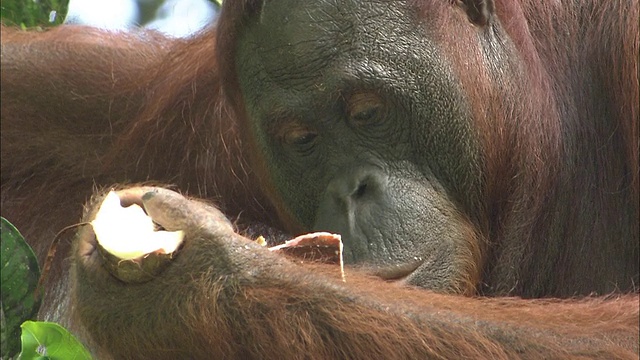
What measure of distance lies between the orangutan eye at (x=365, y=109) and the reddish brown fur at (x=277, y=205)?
11.1 inches

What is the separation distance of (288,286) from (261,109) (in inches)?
39.0

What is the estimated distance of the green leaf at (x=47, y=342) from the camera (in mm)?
2498

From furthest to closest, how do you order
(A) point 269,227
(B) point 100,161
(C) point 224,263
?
(B) point 100,161 → (A) point 269,227 → (C) point 224,263

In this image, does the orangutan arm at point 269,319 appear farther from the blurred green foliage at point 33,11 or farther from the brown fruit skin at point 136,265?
the blurred green foliage at point 33,11

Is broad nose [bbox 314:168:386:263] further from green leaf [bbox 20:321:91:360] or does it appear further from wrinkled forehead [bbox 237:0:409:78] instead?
green leaf [bbox 20:321:91:360]

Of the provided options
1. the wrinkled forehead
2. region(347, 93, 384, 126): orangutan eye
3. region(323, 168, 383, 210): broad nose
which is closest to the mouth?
region(323, 168, 383, 210): broad nose

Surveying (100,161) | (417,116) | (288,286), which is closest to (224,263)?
(288,286)

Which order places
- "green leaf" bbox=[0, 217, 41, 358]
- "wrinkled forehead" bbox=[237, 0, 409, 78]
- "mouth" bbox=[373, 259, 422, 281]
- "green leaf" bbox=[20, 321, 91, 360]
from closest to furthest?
"green leaf" bbox=[20, 321, 91, 360]
"green leaf" bbox=[0, 217, 41, 358]
"mouth" bbox=[373, 259, 422, 281]
"wrinkled forehead" bbox=[237, 0, 409, 78]

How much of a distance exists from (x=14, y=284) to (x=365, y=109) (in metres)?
1.12

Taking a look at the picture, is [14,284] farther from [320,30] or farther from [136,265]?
[320,30]

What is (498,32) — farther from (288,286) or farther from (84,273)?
(84,273)

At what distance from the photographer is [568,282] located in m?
3.36

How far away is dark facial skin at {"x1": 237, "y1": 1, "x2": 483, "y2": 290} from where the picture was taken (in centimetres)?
321

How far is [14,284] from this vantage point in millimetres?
2859
